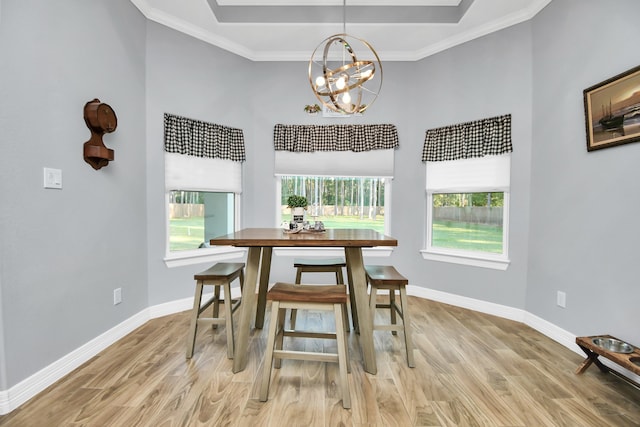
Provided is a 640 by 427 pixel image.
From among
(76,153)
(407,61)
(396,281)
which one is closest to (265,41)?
(407,61)

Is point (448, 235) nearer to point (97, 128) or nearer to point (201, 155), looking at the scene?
point (201, 155)

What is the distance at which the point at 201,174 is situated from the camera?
3.23 m

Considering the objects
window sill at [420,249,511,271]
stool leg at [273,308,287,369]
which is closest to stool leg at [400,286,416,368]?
stool leg at [273,308,287,369]

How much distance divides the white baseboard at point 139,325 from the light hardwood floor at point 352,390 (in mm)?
55

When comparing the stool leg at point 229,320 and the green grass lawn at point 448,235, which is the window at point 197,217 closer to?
the green grass lawn at point 448,235

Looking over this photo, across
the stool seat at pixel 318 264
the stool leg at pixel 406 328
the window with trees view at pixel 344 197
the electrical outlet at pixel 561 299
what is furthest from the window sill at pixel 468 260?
the stool leg at pixel 406 328

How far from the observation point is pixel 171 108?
2982 mm

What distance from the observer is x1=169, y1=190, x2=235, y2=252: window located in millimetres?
3113

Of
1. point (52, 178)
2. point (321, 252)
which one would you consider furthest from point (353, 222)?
point (52, 178)

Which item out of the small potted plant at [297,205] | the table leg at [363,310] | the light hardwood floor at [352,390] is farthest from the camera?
the small potted plant at [297,205]

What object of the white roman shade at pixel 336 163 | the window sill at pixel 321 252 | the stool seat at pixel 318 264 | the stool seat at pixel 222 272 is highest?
the white roman shade at pixel 336 163

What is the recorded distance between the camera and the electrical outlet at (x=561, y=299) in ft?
7.99

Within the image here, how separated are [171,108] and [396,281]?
270 cm

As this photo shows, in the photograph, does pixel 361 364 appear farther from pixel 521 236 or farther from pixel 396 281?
pixel 521 236
